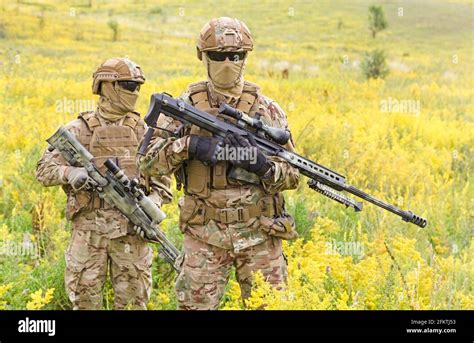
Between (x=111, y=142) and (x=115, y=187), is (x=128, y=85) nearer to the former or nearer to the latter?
(x=111, y=142)

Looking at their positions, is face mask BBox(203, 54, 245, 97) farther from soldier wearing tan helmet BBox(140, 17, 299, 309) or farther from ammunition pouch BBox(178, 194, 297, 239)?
ammunition pouch BBox(178, 194, 297, 239)

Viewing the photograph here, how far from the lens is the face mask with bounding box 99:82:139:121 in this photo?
16.4ft

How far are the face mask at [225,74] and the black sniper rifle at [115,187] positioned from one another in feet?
3.29

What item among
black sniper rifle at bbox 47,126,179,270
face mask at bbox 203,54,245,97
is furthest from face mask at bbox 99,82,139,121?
face mask at bbox 203,54,245,97

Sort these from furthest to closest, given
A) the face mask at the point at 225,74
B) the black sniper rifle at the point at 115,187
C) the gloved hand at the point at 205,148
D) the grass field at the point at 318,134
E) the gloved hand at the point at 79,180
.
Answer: the grass field at the point at 318,134, the black sniper rifle at the point at 115,187, the gloved hand at the point at 79,180, the face mask at the point at 225,74, the gloved hand at the point at 205,148

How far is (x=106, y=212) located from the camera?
196 inches

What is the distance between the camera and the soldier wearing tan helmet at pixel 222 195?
4.20 metres

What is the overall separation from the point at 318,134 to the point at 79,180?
20.2ft

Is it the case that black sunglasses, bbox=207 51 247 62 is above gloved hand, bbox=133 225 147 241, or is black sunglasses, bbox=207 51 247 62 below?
above

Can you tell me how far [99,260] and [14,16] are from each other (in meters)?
25.6

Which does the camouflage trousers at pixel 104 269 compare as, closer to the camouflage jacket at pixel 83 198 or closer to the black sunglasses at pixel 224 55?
the camouflage jacket at pixel 83 198

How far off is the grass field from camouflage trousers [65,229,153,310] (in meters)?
0.32

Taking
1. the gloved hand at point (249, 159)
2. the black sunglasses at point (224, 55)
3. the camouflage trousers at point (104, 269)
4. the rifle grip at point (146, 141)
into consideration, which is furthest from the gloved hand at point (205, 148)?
the camouflage trousers at point (104, 269)

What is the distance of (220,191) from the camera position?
4.29 metres
